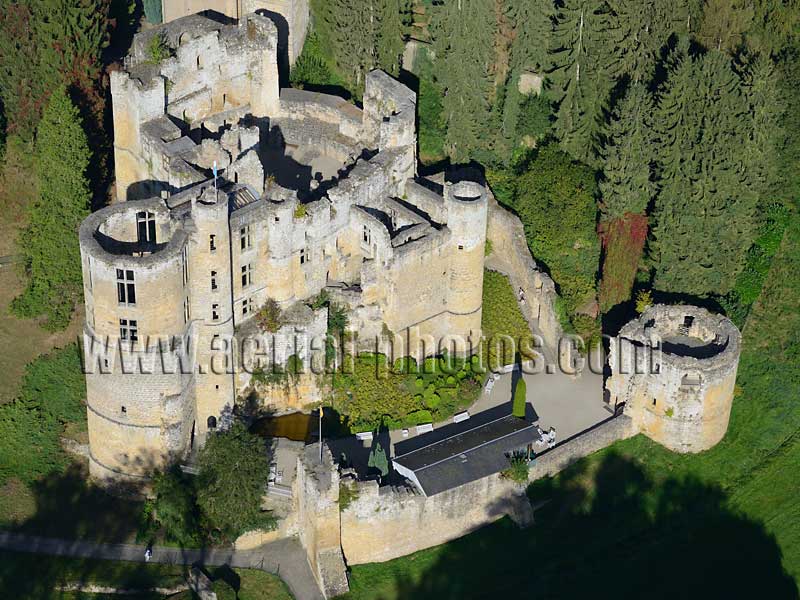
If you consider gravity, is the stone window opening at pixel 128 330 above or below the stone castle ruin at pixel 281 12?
below

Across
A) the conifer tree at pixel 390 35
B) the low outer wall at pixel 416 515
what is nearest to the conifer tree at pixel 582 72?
the conifer tree at pixel 390 35

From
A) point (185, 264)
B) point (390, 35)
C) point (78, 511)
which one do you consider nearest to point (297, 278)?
point (185, 264)

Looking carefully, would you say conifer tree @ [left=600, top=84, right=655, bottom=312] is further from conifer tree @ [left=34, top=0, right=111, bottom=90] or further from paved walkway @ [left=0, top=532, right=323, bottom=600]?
conifer tree @ [left=34, top=0, right=111, bottom=90]

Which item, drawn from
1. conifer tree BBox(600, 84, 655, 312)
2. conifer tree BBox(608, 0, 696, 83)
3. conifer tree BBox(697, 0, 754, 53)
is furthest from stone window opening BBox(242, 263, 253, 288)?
conifer tree BBox(697, 0, 754, 53)

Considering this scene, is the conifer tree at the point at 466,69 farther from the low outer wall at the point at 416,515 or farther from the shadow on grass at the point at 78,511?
the shadow on grass at the point at 78,511

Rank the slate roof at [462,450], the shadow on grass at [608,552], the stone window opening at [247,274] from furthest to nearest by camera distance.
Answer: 1. the stone window opening at [247,274]
2. the slate roof at [462,450]
3. the shadow on grass at [608,552]

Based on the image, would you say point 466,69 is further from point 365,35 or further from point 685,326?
point 685,326

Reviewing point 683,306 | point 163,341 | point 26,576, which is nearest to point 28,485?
point 26,576

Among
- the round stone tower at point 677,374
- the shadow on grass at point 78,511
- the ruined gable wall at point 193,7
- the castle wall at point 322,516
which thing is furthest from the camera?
the ruined gable wall at point 193,7
